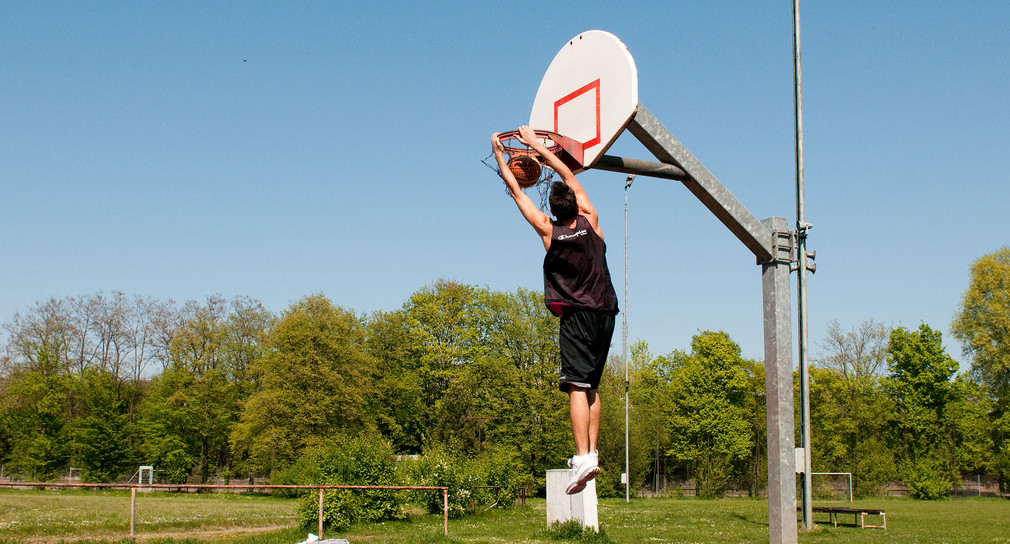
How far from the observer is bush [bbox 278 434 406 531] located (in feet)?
78.6

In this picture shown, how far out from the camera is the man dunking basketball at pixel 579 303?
5.21m

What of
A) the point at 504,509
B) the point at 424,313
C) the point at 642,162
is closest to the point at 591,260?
the point at 642,162

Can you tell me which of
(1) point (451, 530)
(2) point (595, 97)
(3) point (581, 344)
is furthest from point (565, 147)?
(1) point (451, 530)

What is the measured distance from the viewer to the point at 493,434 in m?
52.8

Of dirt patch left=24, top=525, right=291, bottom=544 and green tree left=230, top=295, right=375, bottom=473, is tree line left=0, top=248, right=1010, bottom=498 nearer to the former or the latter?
green tree left=230, top=295, right=375, bottom=473

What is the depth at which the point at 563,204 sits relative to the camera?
5379mm

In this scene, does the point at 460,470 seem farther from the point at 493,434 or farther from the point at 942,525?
the point at 493,434

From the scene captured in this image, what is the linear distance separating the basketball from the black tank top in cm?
180

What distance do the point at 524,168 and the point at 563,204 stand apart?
5.85 ft

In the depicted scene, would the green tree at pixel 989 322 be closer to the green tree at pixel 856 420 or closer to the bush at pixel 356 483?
the green tree at pixel 856 420

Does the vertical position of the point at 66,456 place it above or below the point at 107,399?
below

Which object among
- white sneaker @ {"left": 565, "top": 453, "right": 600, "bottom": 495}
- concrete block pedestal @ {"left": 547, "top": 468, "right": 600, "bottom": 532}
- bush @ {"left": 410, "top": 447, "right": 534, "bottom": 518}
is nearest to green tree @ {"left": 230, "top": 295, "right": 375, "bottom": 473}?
bush @ {"left": 410, "top": 447, "right": 534, "bottom": 518}

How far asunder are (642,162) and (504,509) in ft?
90.9

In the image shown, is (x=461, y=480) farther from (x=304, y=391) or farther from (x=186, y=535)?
(x=304, y=391)
